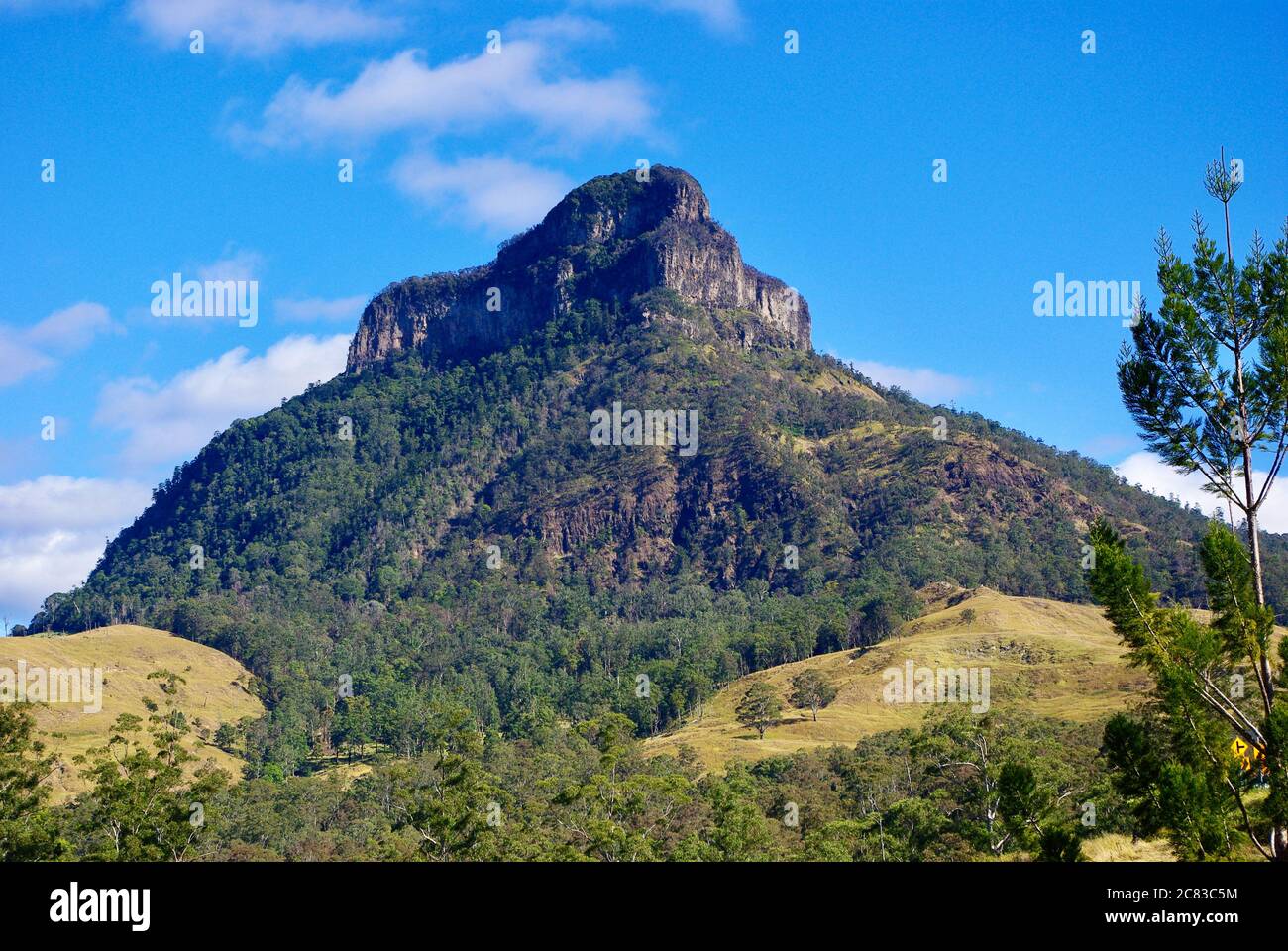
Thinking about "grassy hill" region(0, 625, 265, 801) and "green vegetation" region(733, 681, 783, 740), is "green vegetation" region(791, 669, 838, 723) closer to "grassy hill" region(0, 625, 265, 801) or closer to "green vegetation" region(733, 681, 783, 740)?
"green vegetation" region(733, 681, 783, 740)

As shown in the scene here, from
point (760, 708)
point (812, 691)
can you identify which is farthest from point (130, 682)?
point (812, 691)

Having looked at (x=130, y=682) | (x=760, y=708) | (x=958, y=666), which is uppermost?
(x=958, y=666)

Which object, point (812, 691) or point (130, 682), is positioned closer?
point (812, 691)

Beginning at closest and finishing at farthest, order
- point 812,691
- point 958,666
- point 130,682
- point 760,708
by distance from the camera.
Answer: point 760,708, point 812,691, point 958,666, point 130,682

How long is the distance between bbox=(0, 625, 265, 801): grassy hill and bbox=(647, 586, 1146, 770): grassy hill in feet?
146

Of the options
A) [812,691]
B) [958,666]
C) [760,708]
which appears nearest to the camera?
[760,708]

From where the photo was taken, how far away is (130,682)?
12800 centimetres

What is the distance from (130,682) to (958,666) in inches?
3513

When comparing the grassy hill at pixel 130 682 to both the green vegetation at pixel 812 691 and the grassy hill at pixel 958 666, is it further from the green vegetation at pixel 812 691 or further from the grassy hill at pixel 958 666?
the green vegetation at pixel 812 691

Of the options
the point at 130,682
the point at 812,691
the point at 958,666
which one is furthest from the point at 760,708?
the point at 130,682

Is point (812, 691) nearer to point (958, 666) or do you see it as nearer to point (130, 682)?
point (958, 666)

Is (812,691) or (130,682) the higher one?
(130,682)
